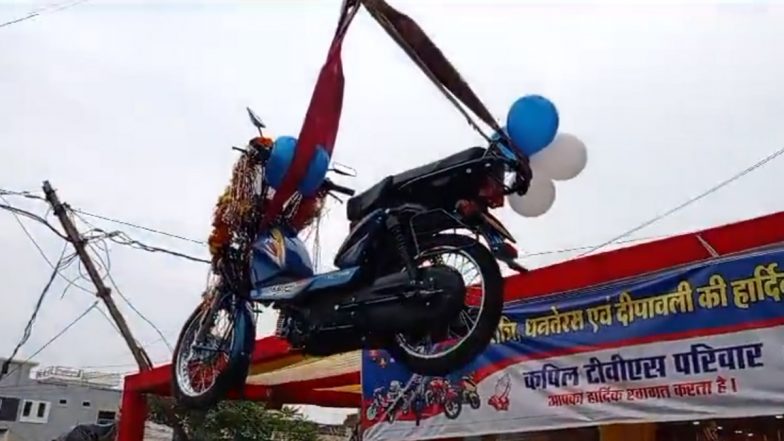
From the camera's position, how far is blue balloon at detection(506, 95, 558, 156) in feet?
10.4

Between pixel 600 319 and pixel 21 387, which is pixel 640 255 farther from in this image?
pixel 21 387

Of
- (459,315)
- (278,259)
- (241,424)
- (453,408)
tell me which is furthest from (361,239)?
(241,424)

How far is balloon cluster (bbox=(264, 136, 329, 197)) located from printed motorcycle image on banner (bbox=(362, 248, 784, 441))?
199 centimetres

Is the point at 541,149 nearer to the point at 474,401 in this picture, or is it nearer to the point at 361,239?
the point at 361,239

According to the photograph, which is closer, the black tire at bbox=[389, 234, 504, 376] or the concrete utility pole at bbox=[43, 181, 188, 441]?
the black tire at bbox=[389, 234, 504, 376]

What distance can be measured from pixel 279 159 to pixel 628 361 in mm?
2331

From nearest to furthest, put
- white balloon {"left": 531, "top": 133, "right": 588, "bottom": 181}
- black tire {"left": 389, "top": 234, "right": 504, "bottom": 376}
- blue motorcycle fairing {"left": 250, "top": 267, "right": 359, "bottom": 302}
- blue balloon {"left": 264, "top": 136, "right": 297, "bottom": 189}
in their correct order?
1. black tire {"left": 389, "top": 234, "right": 504, "bottom": 376}
2. white balloon {"left": 531, "top": 133, "right": 588, "bottom": 181}
3. blue motorcycle fairing {"left": 250, "top": 267, "right": 359, "bottom": 302}
4. blue balloon {"left": 264, "top": 136, "right": 297, "bottom": 189}

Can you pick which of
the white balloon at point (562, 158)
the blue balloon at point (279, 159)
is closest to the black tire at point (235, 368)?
the blue balloon at point (279, 159)

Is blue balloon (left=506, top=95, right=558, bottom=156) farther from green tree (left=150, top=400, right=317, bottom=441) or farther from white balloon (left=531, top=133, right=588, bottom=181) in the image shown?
green tree (left=150, top=400, right=317, bottom=441)

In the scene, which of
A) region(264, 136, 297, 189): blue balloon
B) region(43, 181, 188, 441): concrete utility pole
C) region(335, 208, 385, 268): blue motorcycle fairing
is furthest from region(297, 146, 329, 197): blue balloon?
region(43, 181, 188, 441): concrete utility pole

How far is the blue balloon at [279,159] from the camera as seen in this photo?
3992mm

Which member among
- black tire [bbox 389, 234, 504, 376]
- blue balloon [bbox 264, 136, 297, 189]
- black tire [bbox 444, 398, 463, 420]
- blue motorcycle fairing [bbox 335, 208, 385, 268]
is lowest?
black tire [bbox 444, 398, 463, 420]

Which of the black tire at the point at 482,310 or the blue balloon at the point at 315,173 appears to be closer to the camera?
the black tire at the point at 482,310

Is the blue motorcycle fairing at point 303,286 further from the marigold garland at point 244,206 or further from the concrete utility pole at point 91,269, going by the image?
the concrete utility pole at point 91,269
